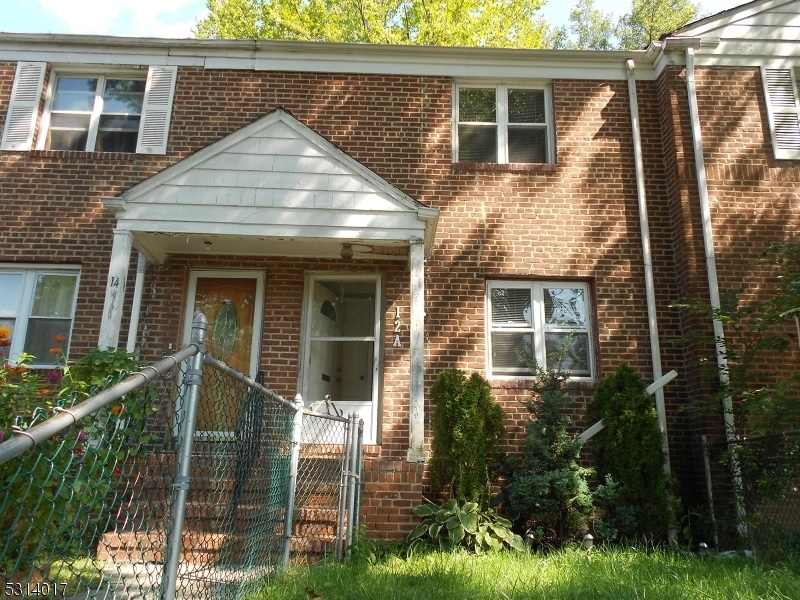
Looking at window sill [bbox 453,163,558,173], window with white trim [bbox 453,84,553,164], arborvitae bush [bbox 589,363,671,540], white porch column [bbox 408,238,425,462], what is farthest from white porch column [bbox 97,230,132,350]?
arborvitae bush [bbox 589,363,671,540]

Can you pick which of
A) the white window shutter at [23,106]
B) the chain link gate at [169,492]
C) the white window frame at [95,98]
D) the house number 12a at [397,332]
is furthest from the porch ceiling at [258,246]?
the white window shutter at [23,106]

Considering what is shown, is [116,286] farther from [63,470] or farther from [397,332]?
[63,470]

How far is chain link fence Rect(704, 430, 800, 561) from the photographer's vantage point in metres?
6.05

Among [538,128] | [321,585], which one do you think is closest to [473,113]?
[538,128]

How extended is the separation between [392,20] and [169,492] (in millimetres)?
17655

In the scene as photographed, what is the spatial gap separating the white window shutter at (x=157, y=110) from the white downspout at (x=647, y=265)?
660 centimetres

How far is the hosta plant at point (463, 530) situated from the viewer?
229 inches

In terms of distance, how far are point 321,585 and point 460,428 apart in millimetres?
2747

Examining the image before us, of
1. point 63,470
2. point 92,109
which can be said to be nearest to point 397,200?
point 63,470

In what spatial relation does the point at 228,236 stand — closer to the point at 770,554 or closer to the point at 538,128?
the point at 538,128

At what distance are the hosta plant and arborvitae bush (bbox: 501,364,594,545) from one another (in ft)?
1.75

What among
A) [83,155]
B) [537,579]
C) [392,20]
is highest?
[392,20]

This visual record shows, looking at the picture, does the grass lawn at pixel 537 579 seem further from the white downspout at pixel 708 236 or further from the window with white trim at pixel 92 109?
the window with white trim at pixel 92 109

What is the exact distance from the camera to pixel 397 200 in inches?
282
